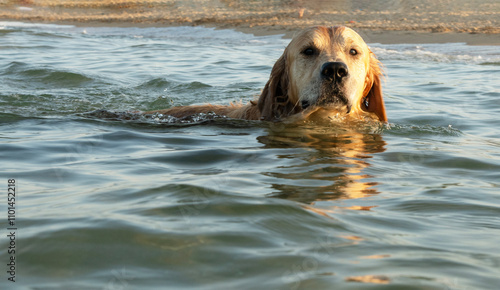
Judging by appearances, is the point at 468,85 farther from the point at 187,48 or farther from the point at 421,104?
the point at 187,48

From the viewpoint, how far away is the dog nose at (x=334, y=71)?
5363 mm

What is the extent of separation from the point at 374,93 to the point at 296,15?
16552mm

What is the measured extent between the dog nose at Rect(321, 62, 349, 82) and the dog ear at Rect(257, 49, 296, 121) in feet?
2.47

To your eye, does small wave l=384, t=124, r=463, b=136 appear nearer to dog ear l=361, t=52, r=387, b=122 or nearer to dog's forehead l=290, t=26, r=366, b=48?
dog ear l=361, t=52, r=387, b=122

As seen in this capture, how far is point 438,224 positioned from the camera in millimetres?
3424

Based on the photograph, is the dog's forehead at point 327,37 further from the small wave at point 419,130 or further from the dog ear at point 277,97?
the small wave at point 419,130

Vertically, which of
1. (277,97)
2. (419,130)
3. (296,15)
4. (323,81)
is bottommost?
(419,130)

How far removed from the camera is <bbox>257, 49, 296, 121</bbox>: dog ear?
6.18m

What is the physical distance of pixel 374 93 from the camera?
6336 mm

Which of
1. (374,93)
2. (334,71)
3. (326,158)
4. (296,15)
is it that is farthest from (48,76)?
(296,15)

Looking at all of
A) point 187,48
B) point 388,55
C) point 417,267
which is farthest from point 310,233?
point 187,48

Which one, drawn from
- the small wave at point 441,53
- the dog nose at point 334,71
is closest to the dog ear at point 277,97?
the dog nose at point 334,71

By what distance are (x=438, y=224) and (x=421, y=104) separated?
5.13 metres

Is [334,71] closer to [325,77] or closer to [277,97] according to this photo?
[325,77]
